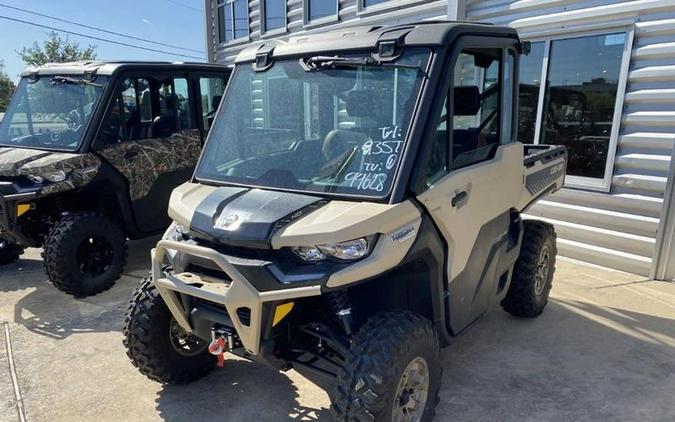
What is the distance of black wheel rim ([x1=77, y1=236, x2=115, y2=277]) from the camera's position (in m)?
4.76

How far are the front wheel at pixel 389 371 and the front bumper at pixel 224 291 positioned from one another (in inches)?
15.4

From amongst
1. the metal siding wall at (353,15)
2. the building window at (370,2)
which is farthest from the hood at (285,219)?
the building window at (370,2)

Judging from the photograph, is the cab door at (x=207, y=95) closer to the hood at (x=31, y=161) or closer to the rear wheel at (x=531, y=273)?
the hood at (x=31, y=161)

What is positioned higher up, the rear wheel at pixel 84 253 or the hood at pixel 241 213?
the hood at pixel 241 213

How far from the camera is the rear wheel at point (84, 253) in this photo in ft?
14.8

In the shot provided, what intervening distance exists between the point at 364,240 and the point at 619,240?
4238 millimetres

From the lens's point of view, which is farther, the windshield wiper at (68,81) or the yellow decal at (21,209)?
the windshield wiper at (68,81)

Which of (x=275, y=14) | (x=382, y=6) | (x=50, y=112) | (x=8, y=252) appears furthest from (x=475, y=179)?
(x=275, y=14)

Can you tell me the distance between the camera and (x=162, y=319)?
2.94 metres

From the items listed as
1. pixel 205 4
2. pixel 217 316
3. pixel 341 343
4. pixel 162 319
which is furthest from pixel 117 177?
pixel 205 4

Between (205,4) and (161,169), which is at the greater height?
(205,4)

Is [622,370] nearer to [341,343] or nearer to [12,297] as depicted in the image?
[341,343]

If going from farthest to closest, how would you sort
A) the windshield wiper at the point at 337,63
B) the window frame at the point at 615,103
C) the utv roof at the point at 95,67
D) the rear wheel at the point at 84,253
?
the utv roof at the point at 95,67 < the window frame at the point at 615,103 < the rear wheel at the point at 84,253 < the windshield wiper at the point at 337,63

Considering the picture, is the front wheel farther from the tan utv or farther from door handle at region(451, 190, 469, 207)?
door handle at region(451, 190, 469, 207)
